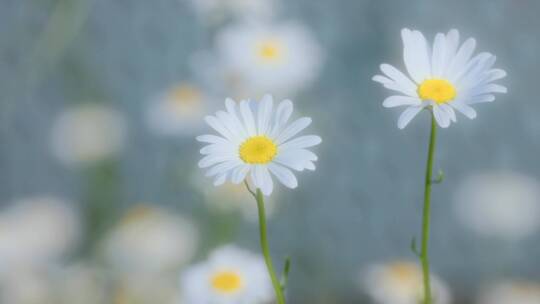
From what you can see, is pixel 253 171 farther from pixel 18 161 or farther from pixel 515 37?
pixel 18 161

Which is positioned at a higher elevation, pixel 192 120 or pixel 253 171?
pixel 192 120

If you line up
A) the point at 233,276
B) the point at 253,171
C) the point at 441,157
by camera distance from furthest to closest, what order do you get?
1. the point at 441,157
2. the point at 233,276
3. the point at 253,171

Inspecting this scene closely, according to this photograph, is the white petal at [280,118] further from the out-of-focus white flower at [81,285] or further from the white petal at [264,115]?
the out-of-focus white flower at [81,285]

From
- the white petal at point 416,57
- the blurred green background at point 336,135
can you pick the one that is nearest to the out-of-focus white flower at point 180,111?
the blurred green background at point 336,135

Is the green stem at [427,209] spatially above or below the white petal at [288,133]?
below

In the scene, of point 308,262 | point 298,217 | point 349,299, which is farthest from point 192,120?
point 349,299
